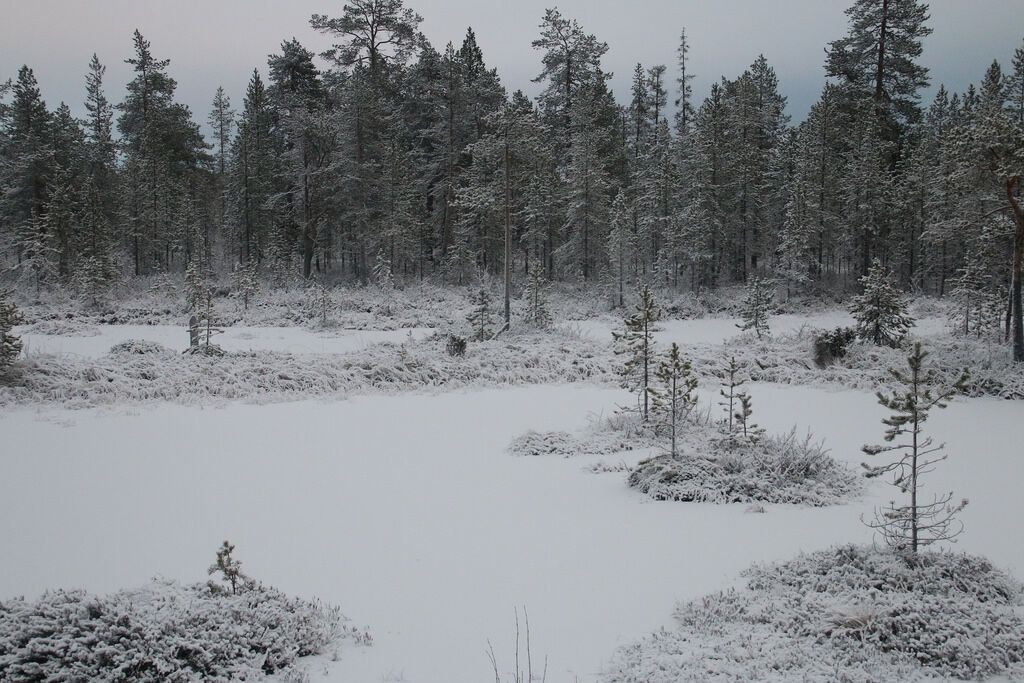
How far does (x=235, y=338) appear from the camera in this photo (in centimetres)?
2239

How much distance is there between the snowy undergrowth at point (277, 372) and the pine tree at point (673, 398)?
5.41 m

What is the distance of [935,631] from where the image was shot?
4.39 metres

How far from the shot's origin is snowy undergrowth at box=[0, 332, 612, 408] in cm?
1271

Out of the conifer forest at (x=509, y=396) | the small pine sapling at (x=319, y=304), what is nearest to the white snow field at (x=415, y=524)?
the conifer forest at (x=509, y=396)

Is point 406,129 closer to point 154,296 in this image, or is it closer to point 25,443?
point 154,296

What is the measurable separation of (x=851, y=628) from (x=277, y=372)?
43.1 ft

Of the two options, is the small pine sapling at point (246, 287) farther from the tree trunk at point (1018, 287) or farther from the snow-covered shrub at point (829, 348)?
the tree trunk at point (1018, 287)

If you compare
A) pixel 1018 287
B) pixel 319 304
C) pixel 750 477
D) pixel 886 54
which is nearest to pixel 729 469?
pixel 750 477

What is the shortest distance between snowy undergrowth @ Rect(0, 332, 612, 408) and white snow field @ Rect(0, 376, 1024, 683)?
1423 mm

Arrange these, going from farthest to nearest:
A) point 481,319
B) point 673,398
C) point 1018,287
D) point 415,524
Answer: point 481,319 < point 1018,287 < point 673,398 < point 415,524

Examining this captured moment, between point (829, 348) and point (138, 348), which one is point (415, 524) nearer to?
point (138, 348)

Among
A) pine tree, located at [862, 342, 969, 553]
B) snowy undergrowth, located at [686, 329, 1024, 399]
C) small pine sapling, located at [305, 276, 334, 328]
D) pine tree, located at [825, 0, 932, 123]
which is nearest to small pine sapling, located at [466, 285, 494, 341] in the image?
small pine sapling, located at [305, 276, 334, 328]

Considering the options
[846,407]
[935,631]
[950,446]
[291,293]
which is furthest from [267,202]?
[935,631]

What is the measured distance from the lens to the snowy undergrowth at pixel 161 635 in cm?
379
